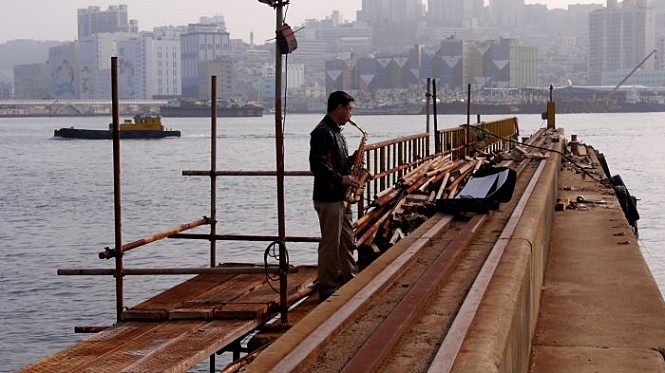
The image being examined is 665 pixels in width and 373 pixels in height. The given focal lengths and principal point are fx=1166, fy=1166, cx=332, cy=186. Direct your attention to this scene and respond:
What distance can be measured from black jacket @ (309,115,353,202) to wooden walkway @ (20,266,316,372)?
1091mm

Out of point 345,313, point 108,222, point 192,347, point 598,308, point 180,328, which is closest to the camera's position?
point 345,313

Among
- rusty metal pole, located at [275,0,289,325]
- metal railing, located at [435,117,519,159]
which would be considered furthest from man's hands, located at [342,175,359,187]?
metal railing, located at [435,117,519,159]

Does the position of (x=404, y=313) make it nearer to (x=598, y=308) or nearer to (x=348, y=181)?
(x=348, y=181)

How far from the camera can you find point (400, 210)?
16641 millimetres

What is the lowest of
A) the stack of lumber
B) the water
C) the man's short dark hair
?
the water

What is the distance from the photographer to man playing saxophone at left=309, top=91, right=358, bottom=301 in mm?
10703

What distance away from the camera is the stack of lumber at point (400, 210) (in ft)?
48.7

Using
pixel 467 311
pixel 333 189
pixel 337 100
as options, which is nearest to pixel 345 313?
pixel 467 311

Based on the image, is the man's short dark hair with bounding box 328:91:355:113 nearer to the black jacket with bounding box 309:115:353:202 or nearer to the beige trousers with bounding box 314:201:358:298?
the black jacket with bounding box 309:115:353:202

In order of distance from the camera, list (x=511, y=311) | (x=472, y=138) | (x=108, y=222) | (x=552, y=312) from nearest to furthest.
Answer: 1. (x=511, y=311)
2. (x=552, y=312)
3. (x=472, y=138)
4. (x=108, y=222)

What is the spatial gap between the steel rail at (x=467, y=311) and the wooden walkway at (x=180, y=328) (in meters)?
1.95

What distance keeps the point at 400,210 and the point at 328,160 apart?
5.97m

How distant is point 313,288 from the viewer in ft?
38.4

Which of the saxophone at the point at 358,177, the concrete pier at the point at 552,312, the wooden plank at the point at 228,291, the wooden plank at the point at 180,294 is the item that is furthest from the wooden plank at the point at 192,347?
the saxophone at the point at 358,177
